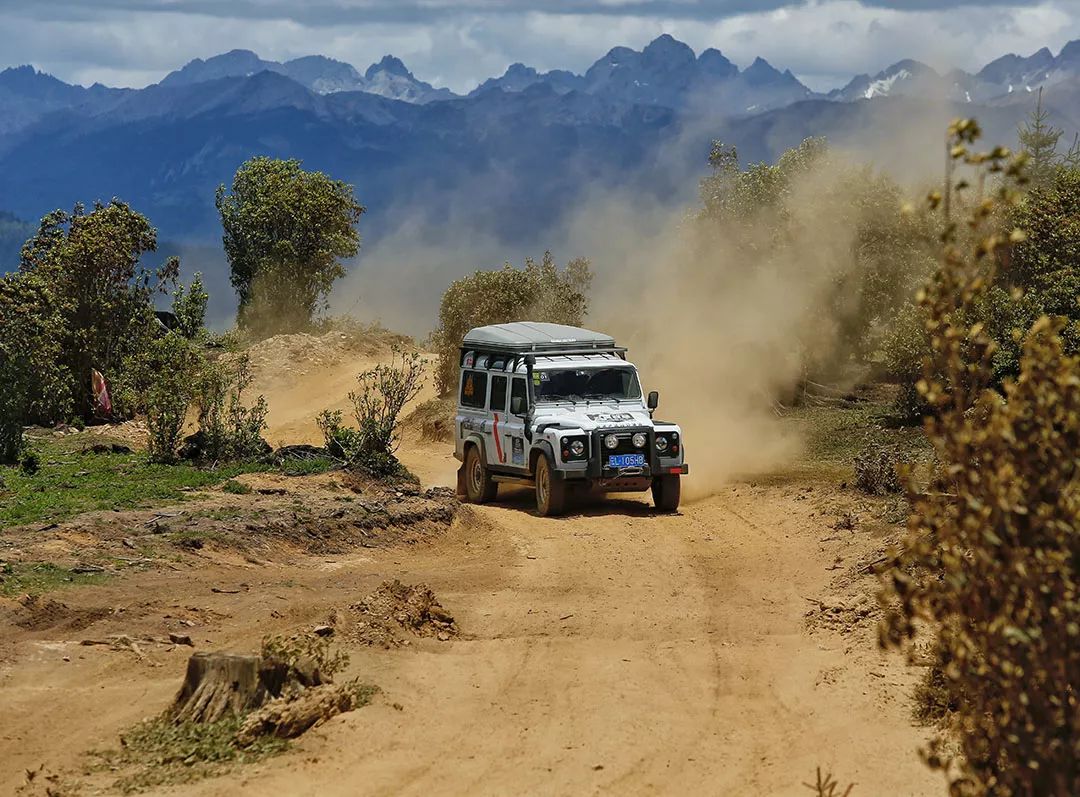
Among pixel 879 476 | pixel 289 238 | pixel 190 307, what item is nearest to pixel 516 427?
pixel 879 476

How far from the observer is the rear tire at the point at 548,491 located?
19734mm

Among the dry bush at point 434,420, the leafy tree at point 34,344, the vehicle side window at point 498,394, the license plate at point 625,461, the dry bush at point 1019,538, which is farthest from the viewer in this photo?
the dry bush at point 434,420

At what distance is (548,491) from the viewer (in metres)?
19.9

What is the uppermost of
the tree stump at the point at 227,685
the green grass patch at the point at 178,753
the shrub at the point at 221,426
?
the shrub at the point at 221,426

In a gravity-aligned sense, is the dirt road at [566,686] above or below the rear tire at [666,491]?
below

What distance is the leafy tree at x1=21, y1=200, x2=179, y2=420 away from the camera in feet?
103

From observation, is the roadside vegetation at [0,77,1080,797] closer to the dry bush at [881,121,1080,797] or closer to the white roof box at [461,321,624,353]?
the dry bush at [881,121,1080,797]

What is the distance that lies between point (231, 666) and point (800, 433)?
20250 mm

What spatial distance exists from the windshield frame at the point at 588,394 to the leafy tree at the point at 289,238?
34.5m

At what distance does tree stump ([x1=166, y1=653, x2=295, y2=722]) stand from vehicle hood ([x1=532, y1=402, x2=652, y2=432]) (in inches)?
386

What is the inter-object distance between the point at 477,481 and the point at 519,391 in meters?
1.90

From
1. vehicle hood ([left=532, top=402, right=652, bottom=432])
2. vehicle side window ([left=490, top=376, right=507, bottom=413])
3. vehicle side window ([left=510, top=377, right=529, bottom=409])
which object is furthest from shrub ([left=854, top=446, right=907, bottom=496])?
vehicle side window ([left=490, top=376, right=507, bottom=413])

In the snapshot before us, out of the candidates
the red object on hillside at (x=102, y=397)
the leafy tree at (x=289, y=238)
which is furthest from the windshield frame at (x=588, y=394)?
the leafy tree at (x=289, y=238)

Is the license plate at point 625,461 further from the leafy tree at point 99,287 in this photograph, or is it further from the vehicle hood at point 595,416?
the leafy tree at point 99,287
